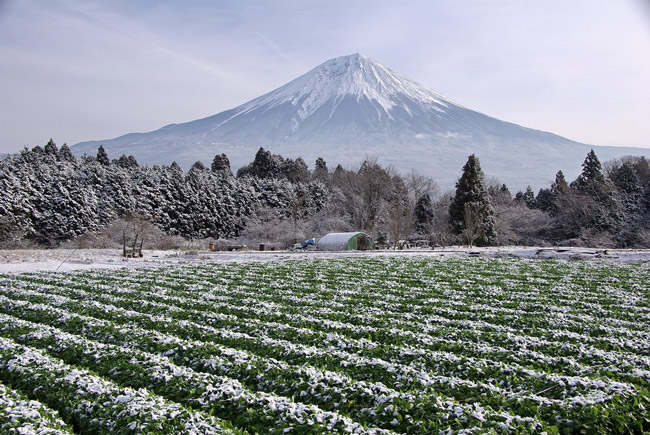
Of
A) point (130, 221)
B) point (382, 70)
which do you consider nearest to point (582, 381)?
point (130, 221)

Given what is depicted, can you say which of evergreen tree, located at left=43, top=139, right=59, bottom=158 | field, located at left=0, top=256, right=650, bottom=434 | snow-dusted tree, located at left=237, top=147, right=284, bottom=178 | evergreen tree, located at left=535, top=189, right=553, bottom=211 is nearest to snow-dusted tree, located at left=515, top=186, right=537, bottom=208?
evergreen tree, located at left=535, top=189, right=553, bottom=211

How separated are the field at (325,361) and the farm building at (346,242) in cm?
1949

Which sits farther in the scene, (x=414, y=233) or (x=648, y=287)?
(x=414, y=233)

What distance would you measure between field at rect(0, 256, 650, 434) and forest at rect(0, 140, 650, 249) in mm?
20507

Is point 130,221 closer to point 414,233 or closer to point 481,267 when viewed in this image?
point 481,267

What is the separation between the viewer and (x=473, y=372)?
5199 millimetres

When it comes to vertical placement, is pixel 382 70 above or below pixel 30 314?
above

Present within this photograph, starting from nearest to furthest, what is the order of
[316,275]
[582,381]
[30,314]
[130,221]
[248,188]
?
[582,381]
[30,314]
[316,275]
[130,221]
[248,188]

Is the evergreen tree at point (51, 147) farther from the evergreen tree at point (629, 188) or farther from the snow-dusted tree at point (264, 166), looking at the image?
the evergreen tree at point (629, 188)

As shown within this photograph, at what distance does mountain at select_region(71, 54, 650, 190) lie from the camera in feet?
294

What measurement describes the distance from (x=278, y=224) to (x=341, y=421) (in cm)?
3752

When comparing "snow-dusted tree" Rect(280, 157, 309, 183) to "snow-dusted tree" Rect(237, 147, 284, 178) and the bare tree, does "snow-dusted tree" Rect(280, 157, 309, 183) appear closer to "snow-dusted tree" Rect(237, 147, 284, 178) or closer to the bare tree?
"snow-dusted tree" Rect(237, 147, 284, 178)

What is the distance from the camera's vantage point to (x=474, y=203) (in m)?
35.1

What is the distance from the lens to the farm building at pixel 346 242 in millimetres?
30562
